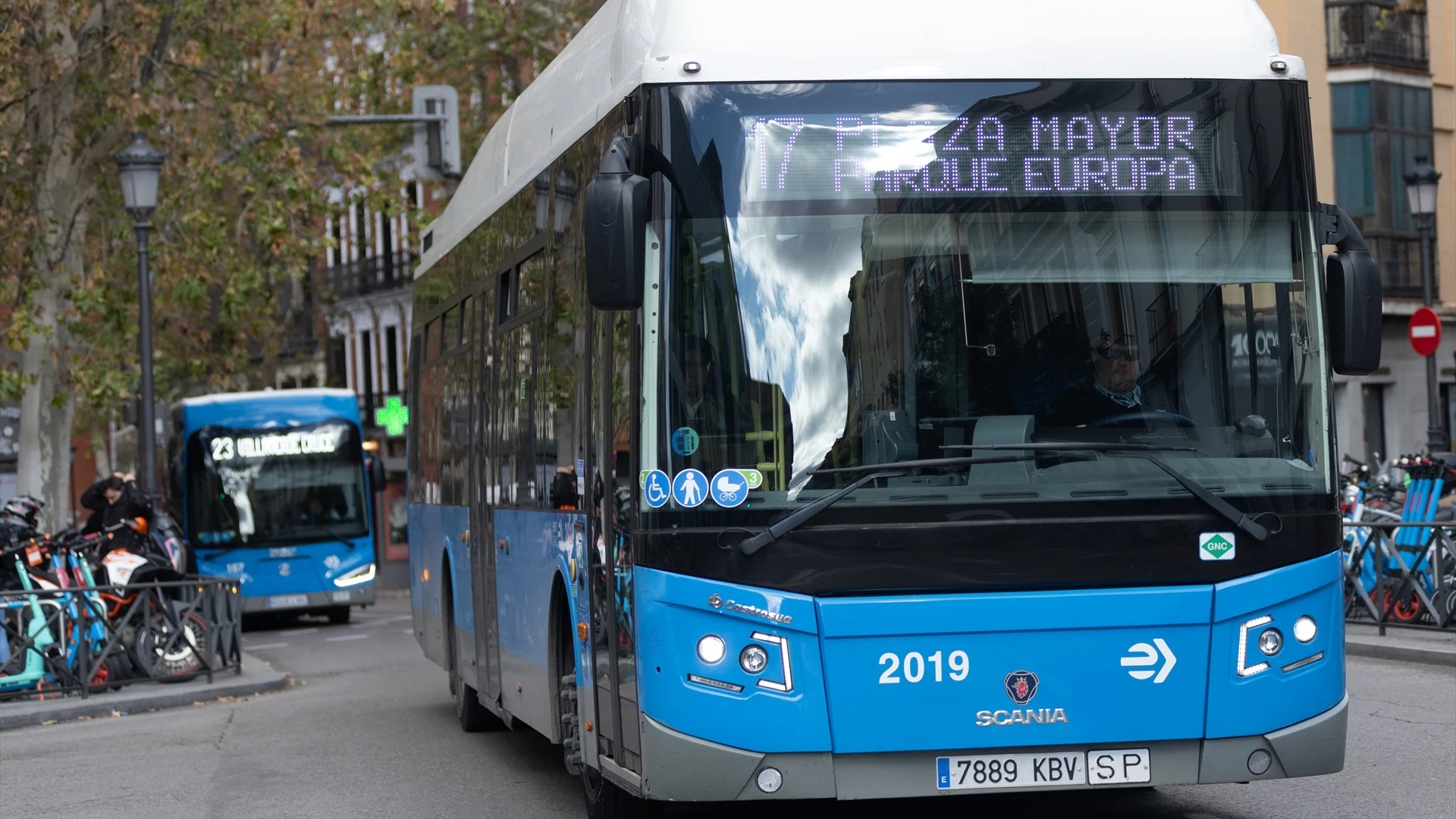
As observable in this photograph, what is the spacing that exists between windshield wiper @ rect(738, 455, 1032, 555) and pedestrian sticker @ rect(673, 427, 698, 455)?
37cm

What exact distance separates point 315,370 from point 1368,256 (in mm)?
58148

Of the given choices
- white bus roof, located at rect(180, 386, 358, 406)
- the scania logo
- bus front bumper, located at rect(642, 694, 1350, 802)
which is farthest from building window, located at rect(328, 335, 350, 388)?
the scania logo

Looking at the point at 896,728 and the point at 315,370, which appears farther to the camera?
the point at 315,370

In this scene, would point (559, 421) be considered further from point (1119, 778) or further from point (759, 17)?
point (1119, 778)

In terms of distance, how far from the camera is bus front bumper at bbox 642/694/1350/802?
6.79 meters

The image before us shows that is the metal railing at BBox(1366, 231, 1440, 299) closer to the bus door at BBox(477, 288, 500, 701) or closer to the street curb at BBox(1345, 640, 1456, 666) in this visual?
the street curb at BBox(1345, 640, 1456, 666)

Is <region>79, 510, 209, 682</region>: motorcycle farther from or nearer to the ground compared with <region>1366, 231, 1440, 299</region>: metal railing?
nearer to the ground

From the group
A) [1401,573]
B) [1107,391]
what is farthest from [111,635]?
[1107,391]

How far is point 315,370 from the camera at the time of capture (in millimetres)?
63344

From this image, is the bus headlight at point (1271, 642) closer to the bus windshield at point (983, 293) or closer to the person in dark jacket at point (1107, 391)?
the bus windshield at point (983, 293)

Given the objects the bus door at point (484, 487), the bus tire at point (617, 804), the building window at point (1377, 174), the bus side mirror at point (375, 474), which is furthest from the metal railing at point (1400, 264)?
the bus tire at point (617, 804)

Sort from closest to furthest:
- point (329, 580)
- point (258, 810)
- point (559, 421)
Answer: point (559, 421)
point (258, 810)
point (329, 580)

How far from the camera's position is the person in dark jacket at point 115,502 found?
64.4 feet

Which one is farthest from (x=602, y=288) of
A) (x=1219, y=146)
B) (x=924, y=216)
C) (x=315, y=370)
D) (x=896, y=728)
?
(x=315, y=370)
